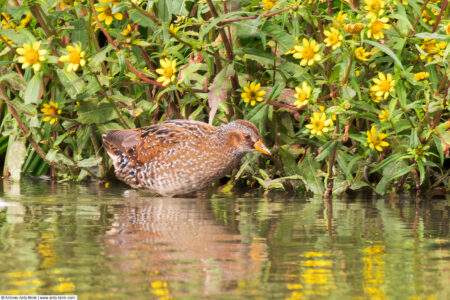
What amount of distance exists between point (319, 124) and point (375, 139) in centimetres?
39

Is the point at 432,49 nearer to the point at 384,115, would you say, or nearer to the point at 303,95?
the point at 384,115

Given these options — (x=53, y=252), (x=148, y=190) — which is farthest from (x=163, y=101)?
(x=53, y=252)

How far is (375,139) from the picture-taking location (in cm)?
579

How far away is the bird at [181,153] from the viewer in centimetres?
634

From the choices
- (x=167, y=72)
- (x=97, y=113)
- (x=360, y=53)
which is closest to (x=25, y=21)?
(x=97, y=113)

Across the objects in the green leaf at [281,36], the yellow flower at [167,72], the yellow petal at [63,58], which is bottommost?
the yellow flower at [167,72]

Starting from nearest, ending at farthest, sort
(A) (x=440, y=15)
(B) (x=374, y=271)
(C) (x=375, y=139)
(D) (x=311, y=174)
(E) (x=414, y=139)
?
(B) (x=374, y=271) < (A) (x=440, y=15) < (E) (x=414, y=139) < (C) (x=375, y=139) < (D) (x=311, y=174)

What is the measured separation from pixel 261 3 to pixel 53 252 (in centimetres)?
270

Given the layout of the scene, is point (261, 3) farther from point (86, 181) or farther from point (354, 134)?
point (86, 181)

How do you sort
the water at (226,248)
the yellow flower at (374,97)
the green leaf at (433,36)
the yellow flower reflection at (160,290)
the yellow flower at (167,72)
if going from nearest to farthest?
the yellow flower reflection at (160,290), the water at (226,248), the green leaf at (433,36), the yellow flower at (374,97), the yellow flower at (167,72)

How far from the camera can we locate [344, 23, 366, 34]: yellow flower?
5312 mm

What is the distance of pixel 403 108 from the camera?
5.60 metres

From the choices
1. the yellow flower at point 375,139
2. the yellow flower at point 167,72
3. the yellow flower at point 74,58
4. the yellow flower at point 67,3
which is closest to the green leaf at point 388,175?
the yellow flower at point 375,139

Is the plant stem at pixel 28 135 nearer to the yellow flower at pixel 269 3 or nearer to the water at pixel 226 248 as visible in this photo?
the water at pixel 226 248
